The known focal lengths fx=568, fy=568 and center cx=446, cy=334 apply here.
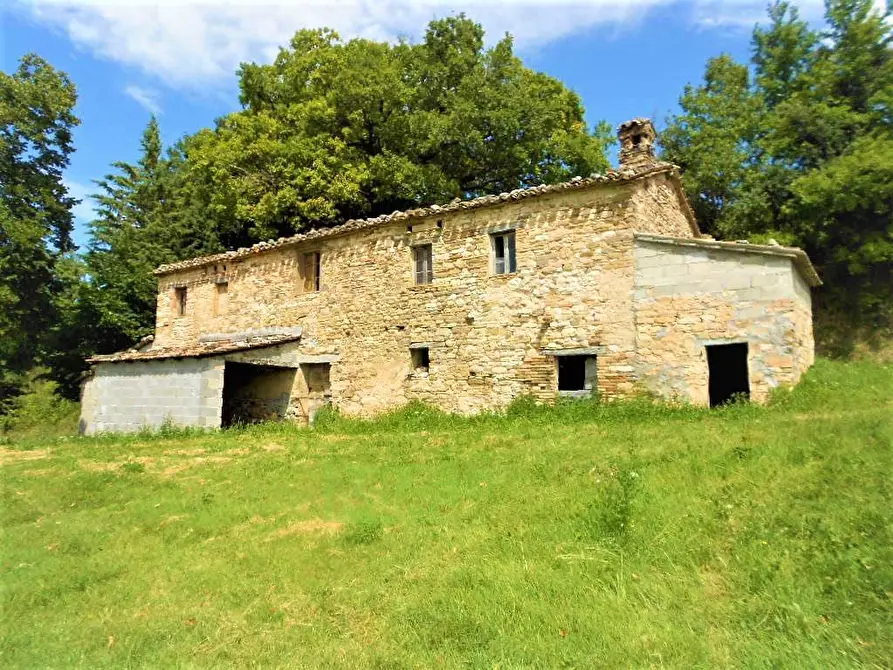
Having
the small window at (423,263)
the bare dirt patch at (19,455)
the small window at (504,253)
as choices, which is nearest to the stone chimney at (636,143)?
the small window at (504,253)

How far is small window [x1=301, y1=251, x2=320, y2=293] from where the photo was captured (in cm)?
1593

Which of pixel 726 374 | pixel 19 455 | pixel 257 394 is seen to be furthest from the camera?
pixel 257 394

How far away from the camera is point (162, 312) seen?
19.0 m

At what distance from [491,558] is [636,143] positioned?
1095 centimetres

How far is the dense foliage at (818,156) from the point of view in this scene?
56.0ft

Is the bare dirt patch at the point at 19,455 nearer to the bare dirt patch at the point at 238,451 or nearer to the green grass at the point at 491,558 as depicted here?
the green grass at the point at 491,558

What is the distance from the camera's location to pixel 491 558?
16.2 ft

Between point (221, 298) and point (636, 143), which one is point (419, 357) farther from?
point (221, 298)

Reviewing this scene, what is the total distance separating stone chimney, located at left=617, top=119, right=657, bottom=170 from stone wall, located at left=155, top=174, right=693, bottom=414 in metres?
0.67

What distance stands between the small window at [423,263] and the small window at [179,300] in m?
9.22

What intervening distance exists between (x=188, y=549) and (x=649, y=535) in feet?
15.1

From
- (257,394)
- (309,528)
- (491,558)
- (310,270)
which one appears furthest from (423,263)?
(491,558)

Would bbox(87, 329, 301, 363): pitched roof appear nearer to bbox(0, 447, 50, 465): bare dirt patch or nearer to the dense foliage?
bbox(0, 447, 50, 465): bare dirt patch

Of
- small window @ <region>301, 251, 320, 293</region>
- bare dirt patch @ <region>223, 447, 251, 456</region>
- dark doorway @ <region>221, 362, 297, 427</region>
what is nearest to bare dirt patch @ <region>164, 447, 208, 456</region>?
bare dirt patch @ <region>223, 447, 251, 456</region>
